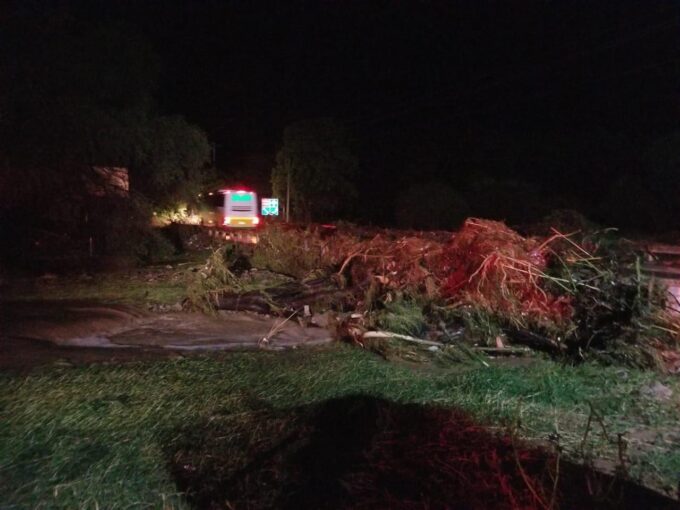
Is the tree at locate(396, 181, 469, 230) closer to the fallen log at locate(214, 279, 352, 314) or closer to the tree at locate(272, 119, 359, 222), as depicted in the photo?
the tree at locate(272, 119, 359, 222)

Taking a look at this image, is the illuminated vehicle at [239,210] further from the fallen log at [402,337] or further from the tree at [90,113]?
the fallen log at [402,337]

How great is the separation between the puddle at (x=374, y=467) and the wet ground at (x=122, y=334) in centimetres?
325

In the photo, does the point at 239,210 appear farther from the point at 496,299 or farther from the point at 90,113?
the point at 496,299

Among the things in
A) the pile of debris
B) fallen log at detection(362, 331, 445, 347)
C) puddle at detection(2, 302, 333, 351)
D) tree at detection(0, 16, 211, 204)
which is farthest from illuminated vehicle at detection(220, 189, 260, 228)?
fallen log at detection(362, 331, 445, 347)

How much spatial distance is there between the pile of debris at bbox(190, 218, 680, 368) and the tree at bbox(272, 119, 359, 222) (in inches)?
967

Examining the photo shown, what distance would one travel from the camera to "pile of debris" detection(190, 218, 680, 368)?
749 cm

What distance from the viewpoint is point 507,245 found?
8.89m

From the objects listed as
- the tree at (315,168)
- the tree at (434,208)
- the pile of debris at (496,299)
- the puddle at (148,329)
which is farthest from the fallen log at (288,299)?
the tree at (315,168)

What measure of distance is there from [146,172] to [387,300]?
13145 millimetres

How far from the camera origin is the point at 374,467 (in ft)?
14.2

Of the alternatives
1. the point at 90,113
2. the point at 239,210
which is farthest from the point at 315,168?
the point at 90,113

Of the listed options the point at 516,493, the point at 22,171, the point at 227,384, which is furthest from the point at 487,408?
the point at 22,171

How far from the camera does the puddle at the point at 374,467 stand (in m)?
3.85

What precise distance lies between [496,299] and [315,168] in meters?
28.2
